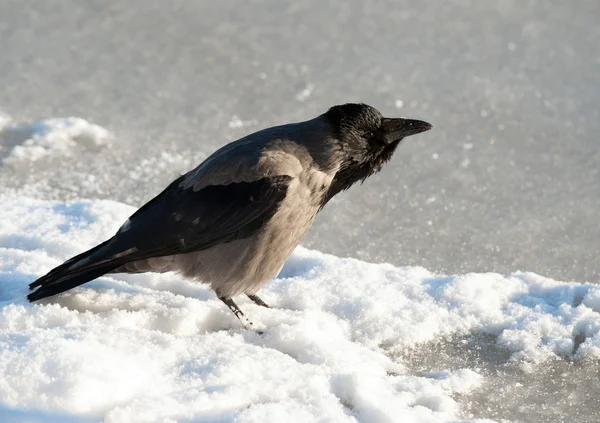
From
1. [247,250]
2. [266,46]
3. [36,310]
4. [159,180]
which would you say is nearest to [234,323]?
[247,250]

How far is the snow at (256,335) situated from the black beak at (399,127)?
0.61 metres

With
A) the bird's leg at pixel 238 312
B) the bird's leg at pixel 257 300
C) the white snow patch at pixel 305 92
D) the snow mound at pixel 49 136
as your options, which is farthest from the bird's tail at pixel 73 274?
the white snow patch at pixel 305 92

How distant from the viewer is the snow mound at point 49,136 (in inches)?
212

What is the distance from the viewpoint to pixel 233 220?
3.53 m

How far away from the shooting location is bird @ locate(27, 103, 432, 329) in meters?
3.51

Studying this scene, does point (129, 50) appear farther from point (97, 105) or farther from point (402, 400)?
point (402, 400)

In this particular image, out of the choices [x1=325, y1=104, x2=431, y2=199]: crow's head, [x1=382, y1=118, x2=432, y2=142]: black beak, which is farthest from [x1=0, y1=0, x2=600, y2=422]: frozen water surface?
[x1=382, y1=118, x2=432, y2=142]: black beak

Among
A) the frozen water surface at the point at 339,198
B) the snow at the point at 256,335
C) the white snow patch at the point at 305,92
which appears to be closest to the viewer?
the snow at the point at 256,335

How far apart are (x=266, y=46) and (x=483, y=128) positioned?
189 cm

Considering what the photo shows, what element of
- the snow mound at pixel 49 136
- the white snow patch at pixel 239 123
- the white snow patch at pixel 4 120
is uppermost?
the white snow patch at pixel 239 123

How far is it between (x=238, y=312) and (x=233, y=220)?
0.36m

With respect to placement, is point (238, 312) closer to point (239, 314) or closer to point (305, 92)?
point (239, 314)

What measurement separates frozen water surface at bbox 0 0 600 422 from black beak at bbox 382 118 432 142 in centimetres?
62

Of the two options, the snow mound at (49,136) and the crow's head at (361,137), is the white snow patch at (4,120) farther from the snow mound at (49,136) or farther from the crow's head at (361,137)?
the crow's head at (361,137)
